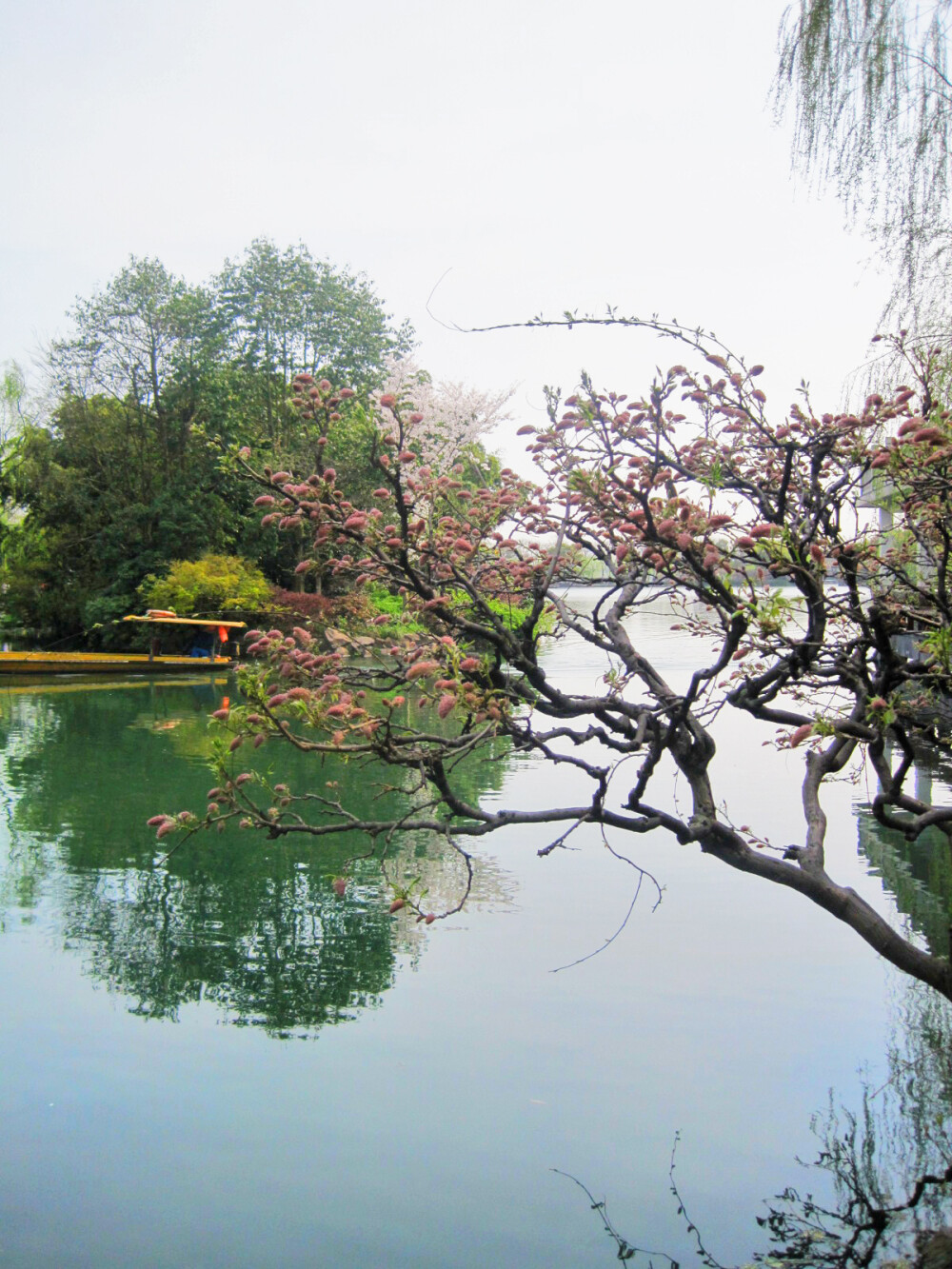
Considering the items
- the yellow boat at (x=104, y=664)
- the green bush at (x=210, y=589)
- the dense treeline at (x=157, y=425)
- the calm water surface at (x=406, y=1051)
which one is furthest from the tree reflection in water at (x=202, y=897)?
the dense treeline at (x=157, y=425)

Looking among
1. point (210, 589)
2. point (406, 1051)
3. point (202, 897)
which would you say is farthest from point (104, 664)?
point (406, 1051)

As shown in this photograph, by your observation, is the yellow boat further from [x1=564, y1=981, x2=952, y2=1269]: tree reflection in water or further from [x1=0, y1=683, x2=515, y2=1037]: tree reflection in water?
[x1=564, y1=981, x2=952, y2=1269]: tree reflection in water

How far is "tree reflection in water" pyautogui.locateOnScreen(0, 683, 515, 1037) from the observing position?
5.04 metres

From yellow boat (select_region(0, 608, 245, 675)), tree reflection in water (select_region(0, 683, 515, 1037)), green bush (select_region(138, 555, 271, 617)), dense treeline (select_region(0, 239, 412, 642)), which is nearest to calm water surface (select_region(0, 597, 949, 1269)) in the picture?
tree reflection in water (select_region(0, 683, 515, 1037))

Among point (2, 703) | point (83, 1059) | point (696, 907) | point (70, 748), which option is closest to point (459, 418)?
point (2, 703)

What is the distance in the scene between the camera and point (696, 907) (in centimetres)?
628

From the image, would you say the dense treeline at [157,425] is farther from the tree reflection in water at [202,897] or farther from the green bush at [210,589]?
the tree reflection in water at [202,897]

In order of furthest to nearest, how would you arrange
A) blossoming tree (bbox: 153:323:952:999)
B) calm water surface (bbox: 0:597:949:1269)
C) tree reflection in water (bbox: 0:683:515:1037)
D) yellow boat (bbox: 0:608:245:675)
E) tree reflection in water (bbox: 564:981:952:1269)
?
yellow boat (bbox: 0:608:245:675) → tree reflection in water (bbox: 0:683:515:1037) → calm water surface (bbox: 0:597:949:1269) → tree reflection in water (bbox: 564:981:952:1269) → blossoming tree (bbox: 153:323:952:999)

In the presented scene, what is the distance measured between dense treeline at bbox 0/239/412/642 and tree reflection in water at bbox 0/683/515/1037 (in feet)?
50.5

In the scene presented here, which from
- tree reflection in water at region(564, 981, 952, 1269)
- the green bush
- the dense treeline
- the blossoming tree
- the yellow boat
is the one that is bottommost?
tree reflection in water at region(564, 981, 952, 1269)

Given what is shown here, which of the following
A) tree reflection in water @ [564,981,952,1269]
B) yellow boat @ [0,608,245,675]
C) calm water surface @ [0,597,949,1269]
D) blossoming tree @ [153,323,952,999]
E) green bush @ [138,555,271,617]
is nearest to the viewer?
blossoming tree @ [153,323,952,999]

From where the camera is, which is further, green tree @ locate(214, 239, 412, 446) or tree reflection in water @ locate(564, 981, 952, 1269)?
green tree @ locate(214, 239, 412, 446)

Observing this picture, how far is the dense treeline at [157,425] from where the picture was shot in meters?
25.8

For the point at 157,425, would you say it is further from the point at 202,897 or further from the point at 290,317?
the point at 202,897
